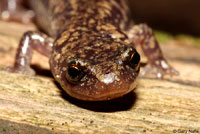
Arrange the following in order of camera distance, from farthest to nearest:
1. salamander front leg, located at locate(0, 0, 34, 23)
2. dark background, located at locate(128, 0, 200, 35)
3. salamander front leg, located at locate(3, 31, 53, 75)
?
1. dark background, located at locate(128, 0, 200, 35)
2. salamander front leg, located at locate(0, 0, 34, 23)
3. salamander front leg, located at locate(3, 31, 53, 75)

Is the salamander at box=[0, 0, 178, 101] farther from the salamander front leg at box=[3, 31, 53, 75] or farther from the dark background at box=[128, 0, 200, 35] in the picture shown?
the dark background at box=[128, 0, 200, 35]

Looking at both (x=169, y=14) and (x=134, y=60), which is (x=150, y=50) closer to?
(x=134, y=60)

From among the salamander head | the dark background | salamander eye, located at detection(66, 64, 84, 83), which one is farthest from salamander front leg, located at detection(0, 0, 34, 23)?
salamander eye, located at detection(66, 64, 84, 83)

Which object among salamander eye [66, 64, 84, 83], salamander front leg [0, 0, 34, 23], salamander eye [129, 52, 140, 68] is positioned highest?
salamander eye [129, 52, 140, 68]

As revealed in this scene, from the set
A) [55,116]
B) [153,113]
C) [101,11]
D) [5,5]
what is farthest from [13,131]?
[5,5]

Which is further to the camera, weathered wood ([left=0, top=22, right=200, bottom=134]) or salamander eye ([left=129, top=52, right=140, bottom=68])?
salamander eye ([left=129, top=52, right=140, bottom=68])

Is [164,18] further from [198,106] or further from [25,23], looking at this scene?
[198,106]

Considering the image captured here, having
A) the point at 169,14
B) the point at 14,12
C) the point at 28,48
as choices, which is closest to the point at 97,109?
the point at 28,48
